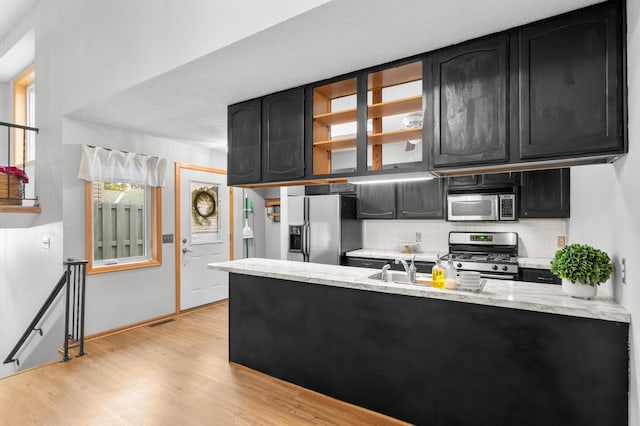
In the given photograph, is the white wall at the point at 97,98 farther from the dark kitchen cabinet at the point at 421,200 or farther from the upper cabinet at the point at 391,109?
the dark kitchen cabinet at the point at 421,200

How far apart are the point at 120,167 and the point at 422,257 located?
13.0ft

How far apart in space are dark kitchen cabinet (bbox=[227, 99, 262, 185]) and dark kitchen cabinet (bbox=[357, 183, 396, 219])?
7.55 ft

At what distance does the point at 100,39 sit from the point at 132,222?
7.18 ft

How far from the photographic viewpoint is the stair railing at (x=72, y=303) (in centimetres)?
346

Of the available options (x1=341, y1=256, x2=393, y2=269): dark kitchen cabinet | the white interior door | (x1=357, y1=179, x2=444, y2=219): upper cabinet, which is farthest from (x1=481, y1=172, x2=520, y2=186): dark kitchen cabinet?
the white interior door

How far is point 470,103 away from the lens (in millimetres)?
2213

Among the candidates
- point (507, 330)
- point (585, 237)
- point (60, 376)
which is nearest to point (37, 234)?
point (60, 376)

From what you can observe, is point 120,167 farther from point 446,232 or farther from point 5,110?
point 446,232

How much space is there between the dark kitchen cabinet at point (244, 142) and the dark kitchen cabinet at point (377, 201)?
230cm

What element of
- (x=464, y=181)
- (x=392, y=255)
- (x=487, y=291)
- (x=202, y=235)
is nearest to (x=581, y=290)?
(x=487, y=291)

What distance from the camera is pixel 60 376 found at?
118 inches

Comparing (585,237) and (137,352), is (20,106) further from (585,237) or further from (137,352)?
(585,237)

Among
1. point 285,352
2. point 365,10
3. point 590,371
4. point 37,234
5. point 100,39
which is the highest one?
point 100,39

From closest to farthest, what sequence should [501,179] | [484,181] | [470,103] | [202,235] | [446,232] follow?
[470,103], [501,179], [484,181], [446,232], [202,235]
